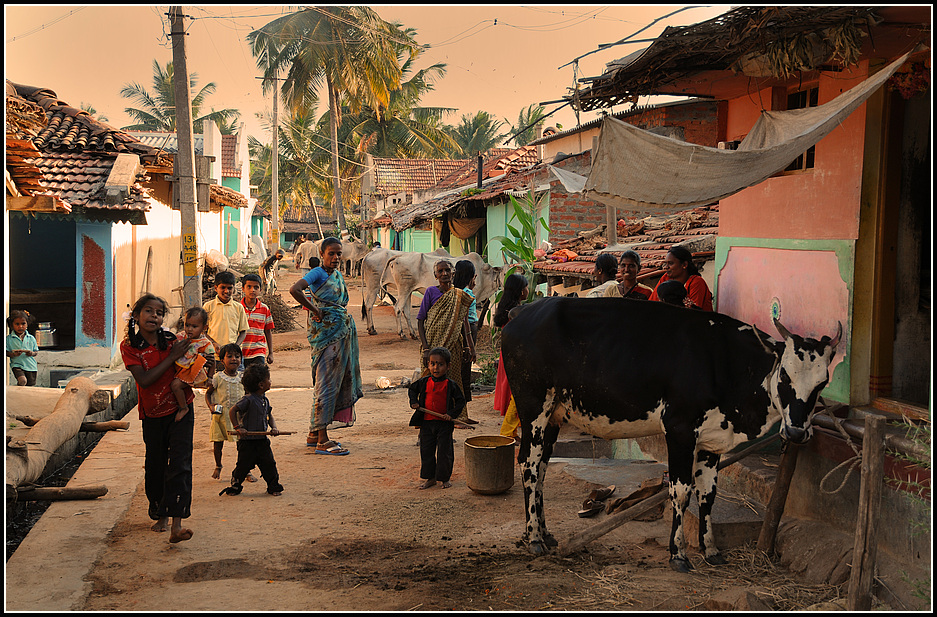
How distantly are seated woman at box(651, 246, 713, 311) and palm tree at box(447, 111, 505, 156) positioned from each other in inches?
1672

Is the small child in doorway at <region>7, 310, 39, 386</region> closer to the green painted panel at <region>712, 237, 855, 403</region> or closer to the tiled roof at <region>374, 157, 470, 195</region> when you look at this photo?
the green painted panel at <region>712, 237, 855, 403</region>

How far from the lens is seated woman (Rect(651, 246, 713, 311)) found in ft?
18.9

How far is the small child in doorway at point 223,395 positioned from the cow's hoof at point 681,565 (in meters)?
3.73

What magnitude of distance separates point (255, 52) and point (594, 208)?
68.1ft

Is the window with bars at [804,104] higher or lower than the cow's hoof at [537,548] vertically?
higher

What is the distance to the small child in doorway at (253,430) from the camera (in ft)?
19.5

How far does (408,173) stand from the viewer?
116 ft

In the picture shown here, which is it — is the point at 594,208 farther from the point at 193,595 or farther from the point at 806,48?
the point at 193,595

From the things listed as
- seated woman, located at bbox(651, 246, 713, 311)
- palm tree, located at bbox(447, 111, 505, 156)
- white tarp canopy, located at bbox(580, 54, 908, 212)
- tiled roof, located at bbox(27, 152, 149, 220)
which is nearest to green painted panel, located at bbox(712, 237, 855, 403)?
seated woman, located at bbox(651, 246, 713, 311)

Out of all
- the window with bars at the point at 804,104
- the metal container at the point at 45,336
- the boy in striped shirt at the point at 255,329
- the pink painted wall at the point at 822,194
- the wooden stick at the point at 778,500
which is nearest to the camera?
the wooden stick at the point at 778,500

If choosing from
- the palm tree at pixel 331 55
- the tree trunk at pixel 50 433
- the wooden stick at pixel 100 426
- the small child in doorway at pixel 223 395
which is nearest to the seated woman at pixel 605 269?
the small child in doorway at pixel 223 395

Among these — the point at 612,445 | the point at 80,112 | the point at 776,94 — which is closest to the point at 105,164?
the point at 80,112

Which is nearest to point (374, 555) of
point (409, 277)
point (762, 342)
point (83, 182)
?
point (762, 342)

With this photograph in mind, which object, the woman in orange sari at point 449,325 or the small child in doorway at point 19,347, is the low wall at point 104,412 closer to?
the small child in doorway at point 19,347
